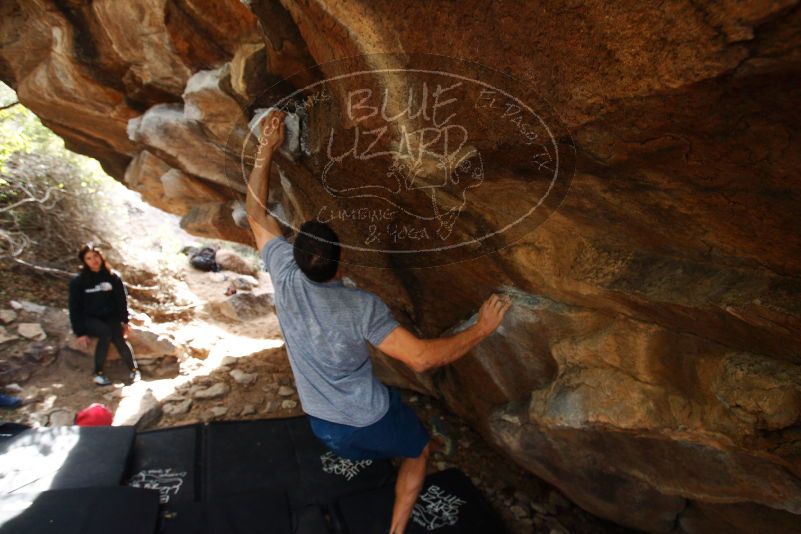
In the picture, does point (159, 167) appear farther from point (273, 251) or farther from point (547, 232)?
point (547, 232)

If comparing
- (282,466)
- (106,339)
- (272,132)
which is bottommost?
(282,466)

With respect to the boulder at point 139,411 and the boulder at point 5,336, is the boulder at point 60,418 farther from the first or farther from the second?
the boulder at point 5,336

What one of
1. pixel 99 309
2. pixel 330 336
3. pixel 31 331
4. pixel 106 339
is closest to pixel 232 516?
pixel 330 336

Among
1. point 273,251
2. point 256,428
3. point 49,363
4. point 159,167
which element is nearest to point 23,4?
point 159,167

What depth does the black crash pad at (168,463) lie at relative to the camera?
9.26 ft

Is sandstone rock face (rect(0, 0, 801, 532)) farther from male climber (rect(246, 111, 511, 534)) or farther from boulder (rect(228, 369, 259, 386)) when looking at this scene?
boulder (rect(228, 369, 259, 386))

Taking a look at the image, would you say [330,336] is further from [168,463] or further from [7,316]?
[7,316]

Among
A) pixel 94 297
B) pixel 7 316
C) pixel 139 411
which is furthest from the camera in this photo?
pixel 7 316

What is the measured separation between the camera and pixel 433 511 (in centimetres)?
279

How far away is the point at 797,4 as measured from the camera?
836mm

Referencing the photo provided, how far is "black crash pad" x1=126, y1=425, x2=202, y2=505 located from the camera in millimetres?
2822

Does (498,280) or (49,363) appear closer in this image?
(498,280)

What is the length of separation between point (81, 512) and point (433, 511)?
75.7 inches

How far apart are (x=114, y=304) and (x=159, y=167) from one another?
1.67 m
